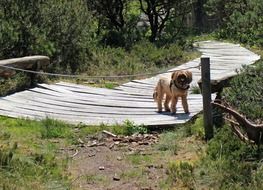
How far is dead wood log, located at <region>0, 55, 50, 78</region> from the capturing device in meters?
9.94

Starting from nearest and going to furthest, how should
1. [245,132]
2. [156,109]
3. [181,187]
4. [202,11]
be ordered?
[181,187] → [245,132] → [156,109] → [202,11]

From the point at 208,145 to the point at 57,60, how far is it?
7.42m

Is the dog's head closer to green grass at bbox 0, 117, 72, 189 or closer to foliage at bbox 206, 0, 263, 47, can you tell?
green grass at bbox 0, 117, 72, 189

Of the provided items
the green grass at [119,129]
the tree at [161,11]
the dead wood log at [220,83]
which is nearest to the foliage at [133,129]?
the green grass at [119,129]

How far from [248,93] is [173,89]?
2.00m

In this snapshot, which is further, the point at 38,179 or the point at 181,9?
the point at 181,9

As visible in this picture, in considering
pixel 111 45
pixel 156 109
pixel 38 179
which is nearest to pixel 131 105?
pixel 156 109

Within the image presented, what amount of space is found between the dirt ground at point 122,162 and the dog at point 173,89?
0.90 meters

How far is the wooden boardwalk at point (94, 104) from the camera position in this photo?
8508 millimetres

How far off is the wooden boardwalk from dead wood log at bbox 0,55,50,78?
407 mm

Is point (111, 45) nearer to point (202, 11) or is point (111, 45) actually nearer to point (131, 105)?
point (131, 105)

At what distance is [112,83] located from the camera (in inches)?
482

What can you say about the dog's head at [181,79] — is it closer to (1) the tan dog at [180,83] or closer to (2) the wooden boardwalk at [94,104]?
(1) the tan dog at [180,83]

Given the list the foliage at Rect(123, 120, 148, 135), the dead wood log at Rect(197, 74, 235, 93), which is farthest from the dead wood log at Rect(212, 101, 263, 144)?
the foliage at Rect(123, 120, 148, 135)
